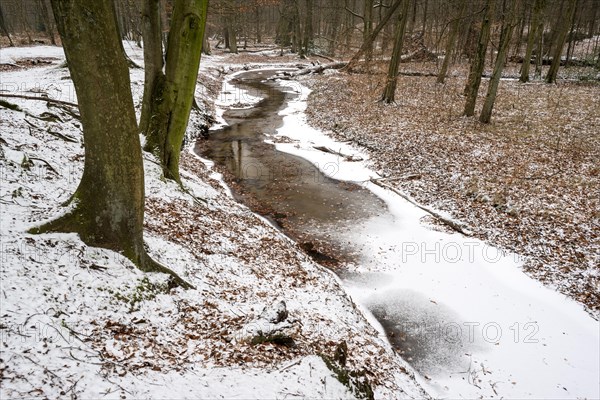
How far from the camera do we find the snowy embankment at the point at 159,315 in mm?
3376

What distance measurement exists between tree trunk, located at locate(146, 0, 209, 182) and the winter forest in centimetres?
4

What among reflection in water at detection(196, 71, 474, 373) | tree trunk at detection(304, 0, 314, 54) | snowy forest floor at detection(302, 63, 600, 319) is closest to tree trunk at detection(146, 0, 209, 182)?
reflection in water at detection(196, 71, 474, 373)

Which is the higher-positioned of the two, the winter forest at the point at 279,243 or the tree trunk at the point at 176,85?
the tree trunk at the point at 176,85

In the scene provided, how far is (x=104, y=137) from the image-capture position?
4168 millimetres

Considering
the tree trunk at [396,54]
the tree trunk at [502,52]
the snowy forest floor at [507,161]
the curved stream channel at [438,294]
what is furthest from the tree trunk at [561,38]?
the curved stream channel at [438,294]

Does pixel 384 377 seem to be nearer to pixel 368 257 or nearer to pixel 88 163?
pixel 368 257

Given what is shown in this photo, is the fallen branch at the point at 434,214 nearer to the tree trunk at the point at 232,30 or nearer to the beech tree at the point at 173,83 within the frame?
the beech tree at the point at 173,83

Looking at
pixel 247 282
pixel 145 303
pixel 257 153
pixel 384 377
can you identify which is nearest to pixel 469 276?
pixel 384 377

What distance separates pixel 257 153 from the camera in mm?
16797

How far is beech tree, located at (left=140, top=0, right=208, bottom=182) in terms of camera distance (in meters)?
7.73

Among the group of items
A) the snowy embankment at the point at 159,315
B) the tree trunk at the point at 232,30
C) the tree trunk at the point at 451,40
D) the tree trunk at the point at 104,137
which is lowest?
the snowy embankment at the point at 159,315

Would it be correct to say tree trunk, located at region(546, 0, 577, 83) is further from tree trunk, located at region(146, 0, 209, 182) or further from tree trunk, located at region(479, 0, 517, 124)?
tree trunk, located at region(146, 0, 209, 182)

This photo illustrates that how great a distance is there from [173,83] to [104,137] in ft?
14.8

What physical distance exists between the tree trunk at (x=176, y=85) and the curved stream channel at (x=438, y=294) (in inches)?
143
